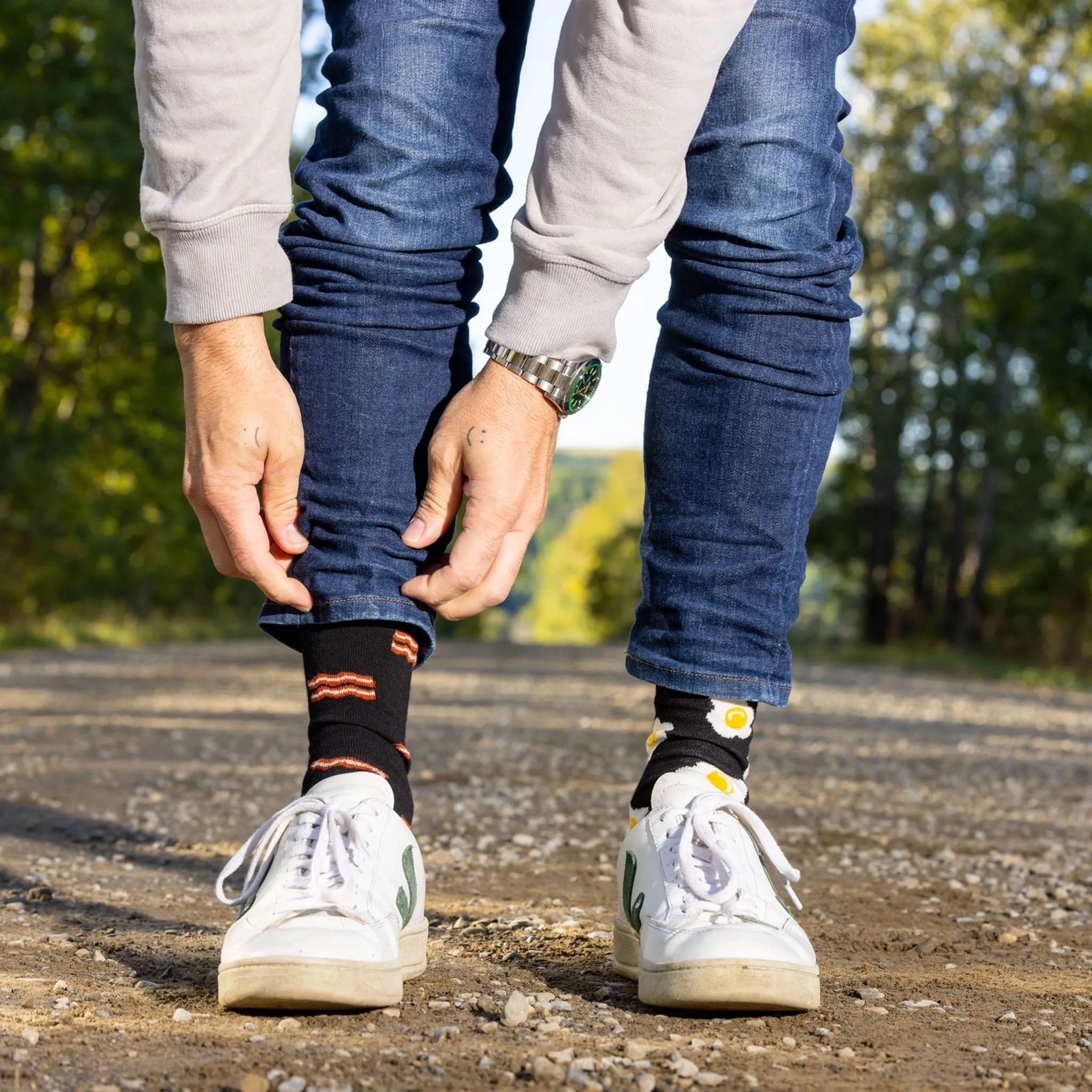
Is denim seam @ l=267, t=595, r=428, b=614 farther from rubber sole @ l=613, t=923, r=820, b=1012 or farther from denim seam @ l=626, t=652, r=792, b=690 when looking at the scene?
rubber sole @ l=613, t=923, r=820, b=1012

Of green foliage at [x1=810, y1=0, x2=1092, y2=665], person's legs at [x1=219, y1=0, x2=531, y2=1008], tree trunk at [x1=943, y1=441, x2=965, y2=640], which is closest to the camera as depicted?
person's legs at [x1=219, y1=0, x2=531, y2=1008]

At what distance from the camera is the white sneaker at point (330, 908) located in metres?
1.39

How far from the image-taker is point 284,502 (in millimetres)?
1662

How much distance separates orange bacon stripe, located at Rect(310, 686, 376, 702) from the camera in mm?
1668

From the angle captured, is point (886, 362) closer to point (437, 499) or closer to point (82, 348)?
point (82, 348)

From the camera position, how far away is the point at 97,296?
18.6 meters

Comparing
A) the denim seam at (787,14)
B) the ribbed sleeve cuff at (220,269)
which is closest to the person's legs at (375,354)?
the ribbed sleeve cuff at (220,269)

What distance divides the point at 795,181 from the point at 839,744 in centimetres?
429

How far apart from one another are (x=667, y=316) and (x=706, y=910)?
79 centimetres

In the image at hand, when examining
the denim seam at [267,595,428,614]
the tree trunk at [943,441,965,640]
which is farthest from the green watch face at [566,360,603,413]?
the tree trunk at [943,441,965,640]

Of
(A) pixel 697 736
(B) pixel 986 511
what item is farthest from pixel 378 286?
(B) pixel 986 511

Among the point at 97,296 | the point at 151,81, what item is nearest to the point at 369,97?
the point at 151,81

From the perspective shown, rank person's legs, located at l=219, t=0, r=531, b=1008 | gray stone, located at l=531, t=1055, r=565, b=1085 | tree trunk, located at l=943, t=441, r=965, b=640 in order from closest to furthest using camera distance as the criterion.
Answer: gray stone, located at l=531, t=1055, r=565, b=1085, person's legs, located at l=219, t=0, r=531, b=1008, tree trunk, located at l=943, t=441, r=965, b=640

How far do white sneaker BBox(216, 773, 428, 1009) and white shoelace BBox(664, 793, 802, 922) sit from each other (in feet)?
1.08
